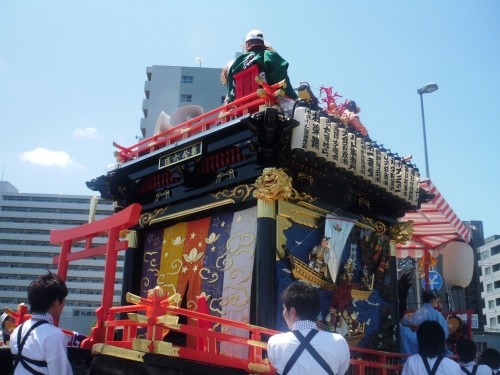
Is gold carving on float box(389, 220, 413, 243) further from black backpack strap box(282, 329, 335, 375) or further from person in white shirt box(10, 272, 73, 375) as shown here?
person in white shirt box(10, 272, 73, 375)

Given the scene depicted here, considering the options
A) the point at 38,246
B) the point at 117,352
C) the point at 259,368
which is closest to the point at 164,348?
the point at 117,352

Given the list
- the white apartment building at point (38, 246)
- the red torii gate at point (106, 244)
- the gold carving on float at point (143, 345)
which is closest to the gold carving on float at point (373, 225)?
the red torii gate at point (106, 244)

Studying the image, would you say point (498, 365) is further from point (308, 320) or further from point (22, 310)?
point (22, 310)

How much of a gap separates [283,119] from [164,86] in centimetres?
4930

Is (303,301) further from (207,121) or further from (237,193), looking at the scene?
(207,121)

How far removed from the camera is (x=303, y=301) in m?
4.00

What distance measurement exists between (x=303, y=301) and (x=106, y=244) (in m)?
3.78

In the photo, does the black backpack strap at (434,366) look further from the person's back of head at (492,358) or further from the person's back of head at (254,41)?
the person's back of head at (254,41)

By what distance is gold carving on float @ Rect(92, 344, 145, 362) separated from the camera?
4.97m

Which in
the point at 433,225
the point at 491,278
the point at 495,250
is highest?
the point at 495,250

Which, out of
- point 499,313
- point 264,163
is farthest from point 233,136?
point 499,313

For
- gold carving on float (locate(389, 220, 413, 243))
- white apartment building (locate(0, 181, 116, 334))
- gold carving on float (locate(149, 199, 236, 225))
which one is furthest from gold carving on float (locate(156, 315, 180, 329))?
white apartment building (locate(0, 181, 116, 334))

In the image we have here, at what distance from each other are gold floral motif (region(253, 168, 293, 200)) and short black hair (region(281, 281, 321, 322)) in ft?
12.6

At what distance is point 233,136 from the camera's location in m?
8.47
